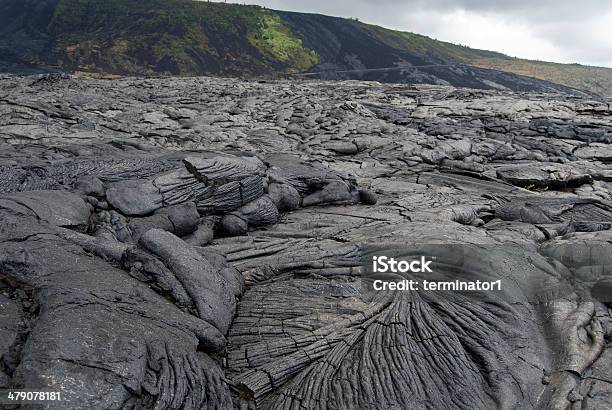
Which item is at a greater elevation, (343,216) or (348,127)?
(348,127)

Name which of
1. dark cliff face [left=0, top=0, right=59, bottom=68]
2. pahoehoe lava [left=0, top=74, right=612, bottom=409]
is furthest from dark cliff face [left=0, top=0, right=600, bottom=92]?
pahoehoe lava [left=0, top=74, right=612, bottom=409]

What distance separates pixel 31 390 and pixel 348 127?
1794 centimetres

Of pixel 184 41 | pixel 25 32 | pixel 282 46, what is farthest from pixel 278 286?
pixel 25 32

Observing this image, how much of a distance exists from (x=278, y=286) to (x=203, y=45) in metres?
58.4

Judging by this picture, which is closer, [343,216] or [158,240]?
[158,240]

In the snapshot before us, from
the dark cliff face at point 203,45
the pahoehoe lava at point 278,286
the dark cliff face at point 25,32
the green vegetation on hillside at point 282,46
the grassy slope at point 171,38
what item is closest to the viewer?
the pahoehoe lava at point 278,286

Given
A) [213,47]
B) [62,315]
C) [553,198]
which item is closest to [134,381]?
[62,315]

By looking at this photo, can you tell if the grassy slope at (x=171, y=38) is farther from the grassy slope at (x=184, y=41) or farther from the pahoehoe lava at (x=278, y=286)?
the pahoehoe lava at (x=278, y=286)

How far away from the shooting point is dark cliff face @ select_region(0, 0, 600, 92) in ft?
177

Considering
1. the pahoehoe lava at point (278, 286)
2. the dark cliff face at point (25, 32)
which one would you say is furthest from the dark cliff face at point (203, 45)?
the pahoehoe lava at point (278, 286)

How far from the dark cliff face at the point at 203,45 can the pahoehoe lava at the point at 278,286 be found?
4389 cm

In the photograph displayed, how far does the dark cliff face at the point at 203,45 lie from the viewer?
53812 mm

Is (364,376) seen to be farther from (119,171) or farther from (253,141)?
(253,141)

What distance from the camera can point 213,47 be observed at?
5981 cm
